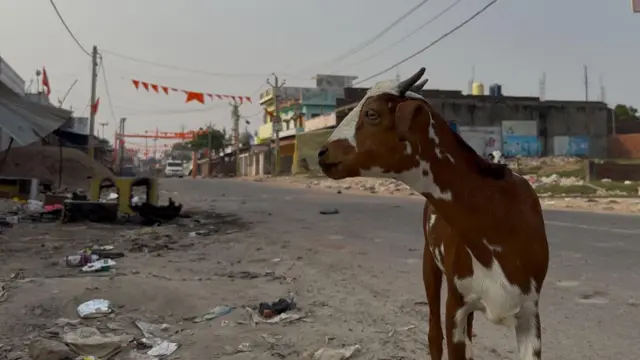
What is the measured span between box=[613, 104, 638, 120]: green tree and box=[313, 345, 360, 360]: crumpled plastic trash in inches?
2828

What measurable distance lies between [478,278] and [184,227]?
34.4 ft

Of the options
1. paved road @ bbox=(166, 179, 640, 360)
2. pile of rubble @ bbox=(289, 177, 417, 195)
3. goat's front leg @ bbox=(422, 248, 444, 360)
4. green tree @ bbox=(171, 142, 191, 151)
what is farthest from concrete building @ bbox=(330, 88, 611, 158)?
green tree @ bbox=(171, 142, 191, 151)

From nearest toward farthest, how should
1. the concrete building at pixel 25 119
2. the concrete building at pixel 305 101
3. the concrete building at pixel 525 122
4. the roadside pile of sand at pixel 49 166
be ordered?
the concrete building at pixel 25 119 < the roadside pile of sand at pixel 49 166 < the concrete building at pixel 525 122 < the concrete building at pixel 305 101

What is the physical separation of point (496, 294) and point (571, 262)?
6.30m

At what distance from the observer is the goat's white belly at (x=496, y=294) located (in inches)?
99.4

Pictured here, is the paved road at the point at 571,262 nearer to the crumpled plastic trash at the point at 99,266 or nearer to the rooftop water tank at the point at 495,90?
the crumpled plastic trash at the point at 99,266

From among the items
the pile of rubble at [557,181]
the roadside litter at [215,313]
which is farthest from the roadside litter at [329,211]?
the pile of rubble at [557,181]

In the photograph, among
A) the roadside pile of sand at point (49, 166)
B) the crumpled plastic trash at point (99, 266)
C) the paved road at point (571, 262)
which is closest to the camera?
the paved road at point (571, 262)

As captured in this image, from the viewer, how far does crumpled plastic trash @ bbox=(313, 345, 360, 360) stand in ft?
13.3

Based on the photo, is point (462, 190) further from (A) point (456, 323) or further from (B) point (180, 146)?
(B) point (180, 146)

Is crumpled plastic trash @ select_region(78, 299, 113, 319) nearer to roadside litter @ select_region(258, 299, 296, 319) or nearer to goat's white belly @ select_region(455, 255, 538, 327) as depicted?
roadside litter @ select_region(258, 299, 296, 319)

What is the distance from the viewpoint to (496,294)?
2537mm

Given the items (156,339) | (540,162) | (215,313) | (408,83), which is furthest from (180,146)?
(408,83)

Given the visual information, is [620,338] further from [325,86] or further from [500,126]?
[325,86]
